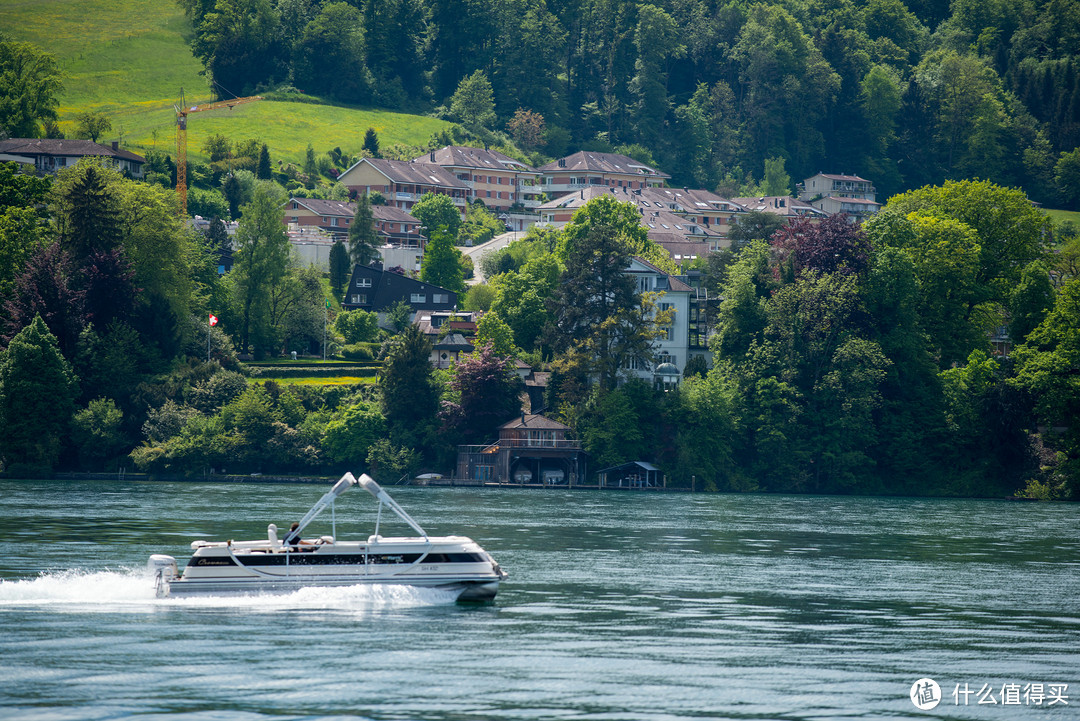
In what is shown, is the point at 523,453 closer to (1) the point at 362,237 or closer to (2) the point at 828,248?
(2) the point at 828,248

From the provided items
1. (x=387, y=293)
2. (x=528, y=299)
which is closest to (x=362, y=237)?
(x=387, y=293)

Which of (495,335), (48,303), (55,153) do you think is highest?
(55,153)

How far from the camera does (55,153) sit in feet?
583

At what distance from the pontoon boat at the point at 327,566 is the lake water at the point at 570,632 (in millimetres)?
593

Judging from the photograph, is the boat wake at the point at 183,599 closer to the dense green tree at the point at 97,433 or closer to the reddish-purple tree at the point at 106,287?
the dense green tree at the point at 97,433

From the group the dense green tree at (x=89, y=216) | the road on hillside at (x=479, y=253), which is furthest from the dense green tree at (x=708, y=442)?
the road on hillside at (x=479, y=253)

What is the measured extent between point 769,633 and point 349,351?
357ft

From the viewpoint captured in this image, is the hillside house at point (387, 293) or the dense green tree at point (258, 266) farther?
the hillside house at point (387, 293)

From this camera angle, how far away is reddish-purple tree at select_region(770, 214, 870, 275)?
126125 mm

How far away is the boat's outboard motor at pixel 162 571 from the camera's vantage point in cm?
4760

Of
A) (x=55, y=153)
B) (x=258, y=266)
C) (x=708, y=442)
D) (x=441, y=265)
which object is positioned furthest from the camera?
(x=441, y=265)

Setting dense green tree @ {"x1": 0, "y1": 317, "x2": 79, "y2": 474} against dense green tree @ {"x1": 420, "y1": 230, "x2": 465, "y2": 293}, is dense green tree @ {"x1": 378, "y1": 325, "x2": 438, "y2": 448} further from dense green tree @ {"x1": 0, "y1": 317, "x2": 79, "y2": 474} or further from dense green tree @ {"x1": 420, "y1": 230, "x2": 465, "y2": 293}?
dense green tree @ {"x1": 420, "y1": 230, "x2": 465, "y2": 293}

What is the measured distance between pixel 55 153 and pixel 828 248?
102088 mm

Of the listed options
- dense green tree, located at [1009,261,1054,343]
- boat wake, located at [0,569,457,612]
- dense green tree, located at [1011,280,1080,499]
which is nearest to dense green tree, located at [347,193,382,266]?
dense green tree, located at [1009,261,1054,343]
